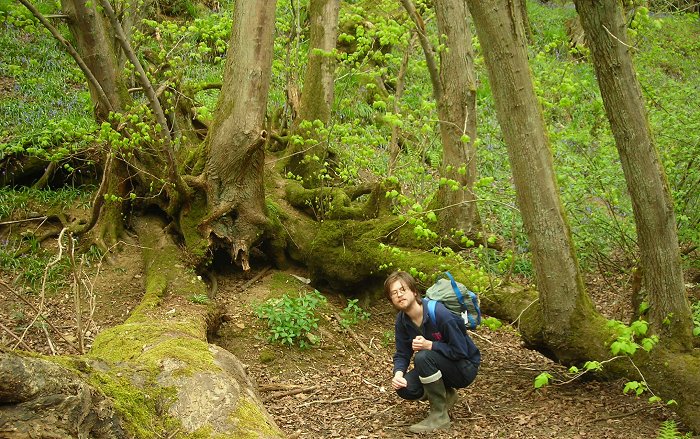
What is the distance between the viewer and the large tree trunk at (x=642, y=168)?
4.55m

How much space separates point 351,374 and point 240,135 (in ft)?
10.1

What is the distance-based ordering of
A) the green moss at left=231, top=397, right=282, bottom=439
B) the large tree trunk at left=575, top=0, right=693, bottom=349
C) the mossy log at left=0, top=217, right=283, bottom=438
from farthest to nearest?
1. the large tree trunk at left=575, top=0, right=693, bottom=349
2. the green moss at left=231, top=397, right=282, bottom=439
3. the mossy log at left=0, top=217, right=283, bottom=438

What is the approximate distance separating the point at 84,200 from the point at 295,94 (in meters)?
3.52

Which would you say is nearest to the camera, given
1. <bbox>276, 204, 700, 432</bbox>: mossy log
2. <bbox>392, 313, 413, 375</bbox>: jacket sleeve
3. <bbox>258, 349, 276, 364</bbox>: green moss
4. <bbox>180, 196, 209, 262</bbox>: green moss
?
<bbox>276, 204, 700, 432</bbox>: mossy log

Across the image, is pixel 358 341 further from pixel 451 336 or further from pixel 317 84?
pixel 317 84

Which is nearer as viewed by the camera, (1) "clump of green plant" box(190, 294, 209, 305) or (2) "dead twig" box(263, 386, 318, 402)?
(2) "dead twig" box(263, 386, 318, 402)

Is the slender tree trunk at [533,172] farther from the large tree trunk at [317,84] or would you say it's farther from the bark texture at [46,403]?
the large tree trunk at [317,84]

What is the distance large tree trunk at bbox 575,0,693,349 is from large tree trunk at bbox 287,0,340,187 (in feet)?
18.2

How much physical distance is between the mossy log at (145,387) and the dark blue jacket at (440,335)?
121 cm

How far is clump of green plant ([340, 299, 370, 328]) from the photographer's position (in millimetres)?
7961

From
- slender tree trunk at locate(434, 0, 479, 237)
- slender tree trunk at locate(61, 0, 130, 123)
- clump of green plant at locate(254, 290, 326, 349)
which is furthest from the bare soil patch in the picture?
slender tree trunk at locate(61, 0, 130, 123)

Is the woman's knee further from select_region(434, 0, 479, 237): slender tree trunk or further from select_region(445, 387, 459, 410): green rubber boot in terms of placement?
select_region(434, 0, 479, 237): slender tree trunk

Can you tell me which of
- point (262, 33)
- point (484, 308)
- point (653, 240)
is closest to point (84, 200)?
point (262, 33)

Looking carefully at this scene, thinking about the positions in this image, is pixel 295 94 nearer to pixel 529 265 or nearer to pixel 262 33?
pixel 262 33
